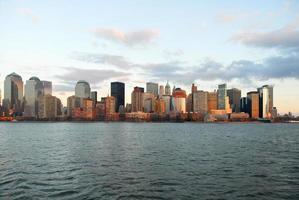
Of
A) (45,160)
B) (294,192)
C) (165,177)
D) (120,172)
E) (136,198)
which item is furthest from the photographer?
(45,160)

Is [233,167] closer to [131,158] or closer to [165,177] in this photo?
[165,177]

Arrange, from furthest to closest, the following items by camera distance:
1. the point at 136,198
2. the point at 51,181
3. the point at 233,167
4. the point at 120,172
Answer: the point at 233,167, the point at 120,172, the point at 51,181, the point at 136,198

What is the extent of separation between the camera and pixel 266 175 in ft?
136

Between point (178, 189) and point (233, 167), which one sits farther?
point (233, 167)

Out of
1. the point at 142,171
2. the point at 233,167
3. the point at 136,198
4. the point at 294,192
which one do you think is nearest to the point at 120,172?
the point at 142,171

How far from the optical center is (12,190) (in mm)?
33094

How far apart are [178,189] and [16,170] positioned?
24.8 m

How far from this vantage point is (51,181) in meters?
36.8

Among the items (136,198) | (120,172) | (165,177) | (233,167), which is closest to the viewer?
(136,198)

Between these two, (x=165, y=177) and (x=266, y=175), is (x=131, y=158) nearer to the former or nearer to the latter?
(x=165, y=177)

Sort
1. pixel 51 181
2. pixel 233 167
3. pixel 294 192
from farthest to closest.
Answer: pixel 233 167, pixel 51 181, pixel 294 192

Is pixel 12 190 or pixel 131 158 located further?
pixel 131 158

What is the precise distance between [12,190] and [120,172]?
46.8 ft

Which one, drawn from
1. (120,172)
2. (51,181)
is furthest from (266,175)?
(51,181)
